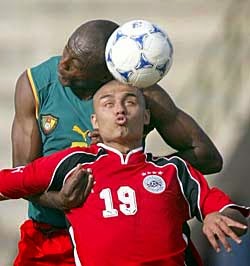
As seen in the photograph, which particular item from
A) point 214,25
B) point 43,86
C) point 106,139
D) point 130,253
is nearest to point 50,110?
point 43,86

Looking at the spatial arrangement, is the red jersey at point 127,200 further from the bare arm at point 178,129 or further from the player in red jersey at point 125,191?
the bare arm at point 178,129

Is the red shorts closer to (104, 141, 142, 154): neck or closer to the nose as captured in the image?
(104, 141, 142, 154): neck

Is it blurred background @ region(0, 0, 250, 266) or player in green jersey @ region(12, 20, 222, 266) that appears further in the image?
blurred background @ region(0, 0, 250, 266)

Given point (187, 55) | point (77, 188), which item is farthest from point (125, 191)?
point (187, 55)

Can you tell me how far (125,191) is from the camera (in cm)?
352

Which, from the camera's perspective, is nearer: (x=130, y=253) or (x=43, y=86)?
(x=130, y=253)

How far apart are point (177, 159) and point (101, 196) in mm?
262

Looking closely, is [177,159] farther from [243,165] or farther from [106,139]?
[243,165]

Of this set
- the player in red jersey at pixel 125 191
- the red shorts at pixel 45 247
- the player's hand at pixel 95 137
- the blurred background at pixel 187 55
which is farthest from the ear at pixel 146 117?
the blurred background at pixel 187 55

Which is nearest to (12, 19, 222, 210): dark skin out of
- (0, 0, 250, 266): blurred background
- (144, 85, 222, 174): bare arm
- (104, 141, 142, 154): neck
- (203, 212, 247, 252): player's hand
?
(144, 85, 222, 174): bare arm

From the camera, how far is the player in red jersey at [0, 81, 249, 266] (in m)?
3.49

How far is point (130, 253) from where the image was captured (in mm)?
3480

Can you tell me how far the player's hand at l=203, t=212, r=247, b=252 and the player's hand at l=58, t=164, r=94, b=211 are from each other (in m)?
0.37

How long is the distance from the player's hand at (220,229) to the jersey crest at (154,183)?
22cm
